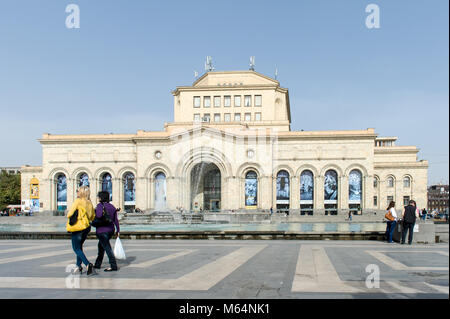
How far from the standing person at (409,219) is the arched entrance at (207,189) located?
45513 millimetres

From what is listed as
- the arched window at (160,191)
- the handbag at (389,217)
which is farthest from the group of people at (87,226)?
the arched window at (160,191)

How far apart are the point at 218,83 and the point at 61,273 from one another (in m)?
57.4

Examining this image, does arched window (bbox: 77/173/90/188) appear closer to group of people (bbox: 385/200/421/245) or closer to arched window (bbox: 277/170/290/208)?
arched window (bbox: 277/170/290/208)

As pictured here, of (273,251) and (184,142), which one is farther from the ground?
(184,142)

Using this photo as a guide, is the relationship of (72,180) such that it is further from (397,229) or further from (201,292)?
(201,292)

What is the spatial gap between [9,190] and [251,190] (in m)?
49.7

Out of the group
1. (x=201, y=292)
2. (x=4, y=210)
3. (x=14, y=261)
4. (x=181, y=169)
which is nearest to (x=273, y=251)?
(x=201, y=292)

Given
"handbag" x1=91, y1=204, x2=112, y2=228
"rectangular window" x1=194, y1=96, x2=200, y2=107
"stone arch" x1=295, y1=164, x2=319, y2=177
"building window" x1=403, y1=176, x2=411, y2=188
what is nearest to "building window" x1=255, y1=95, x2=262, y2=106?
"rectangular window" x1=194, y1=96, x2=200, y2=107

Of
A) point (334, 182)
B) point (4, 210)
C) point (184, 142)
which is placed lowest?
point (4, 210)

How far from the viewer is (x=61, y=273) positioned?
8.45m

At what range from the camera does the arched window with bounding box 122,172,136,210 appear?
184 ft

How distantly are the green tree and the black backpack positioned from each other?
7844 centimetres

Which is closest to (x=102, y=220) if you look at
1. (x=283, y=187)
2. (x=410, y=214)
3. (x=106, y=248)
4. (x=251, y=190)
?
(x=106, y=248)

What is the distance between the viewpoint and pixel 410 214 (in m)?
13.8
